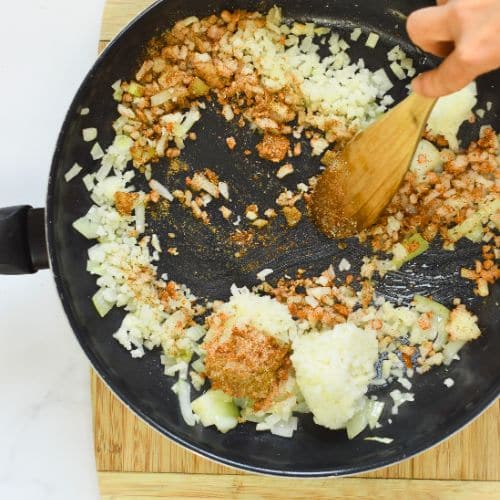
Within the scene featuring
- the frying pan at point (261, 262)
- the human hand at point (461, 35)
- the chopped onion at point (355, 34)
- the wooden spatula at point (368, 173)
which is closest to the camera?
the human hand at point (461, 35)

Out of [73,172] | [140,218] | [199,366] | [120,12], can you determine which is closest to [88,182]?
[73,172]

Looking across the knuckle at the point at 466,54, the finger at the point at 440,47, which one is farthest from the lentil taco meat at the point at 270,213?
the knuckle at the point at 466,54

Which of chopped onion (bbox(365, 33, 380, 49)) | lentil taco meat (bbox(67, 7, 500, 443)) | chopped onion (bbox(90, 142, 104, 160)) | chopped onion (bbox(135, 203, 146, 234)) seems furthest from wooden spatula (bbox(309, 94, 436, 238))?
chopped onion (bbox(90, 142, 104, 160))

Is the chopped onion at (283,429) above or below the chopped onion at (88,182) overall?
below

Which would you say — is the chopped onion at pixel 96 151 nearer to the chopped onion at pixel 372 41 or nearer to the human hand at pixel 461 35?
the chopped onion at pixel 372 41

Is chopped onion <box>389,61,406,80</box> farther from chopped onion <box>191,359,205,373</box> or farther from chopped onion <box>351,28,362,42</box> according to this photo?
chopped onion <box>191,359,205,373</box>

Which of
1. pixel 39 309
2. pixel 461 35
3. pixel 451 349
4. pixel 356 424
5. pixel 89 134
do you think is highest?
pixel 461 35

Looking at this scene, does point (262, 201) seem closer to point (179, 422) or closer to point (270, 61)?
point (270, 61)

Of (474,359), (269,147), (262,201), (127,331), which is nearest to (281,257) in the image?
(262,201)

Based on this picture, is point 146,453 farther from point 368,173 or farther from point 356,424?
point 368,173
